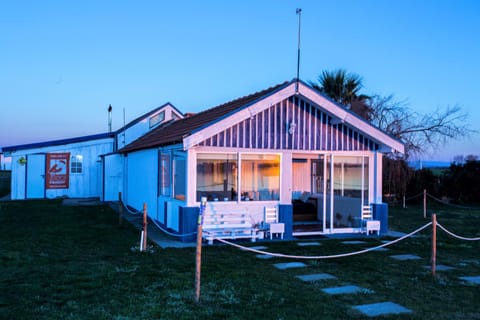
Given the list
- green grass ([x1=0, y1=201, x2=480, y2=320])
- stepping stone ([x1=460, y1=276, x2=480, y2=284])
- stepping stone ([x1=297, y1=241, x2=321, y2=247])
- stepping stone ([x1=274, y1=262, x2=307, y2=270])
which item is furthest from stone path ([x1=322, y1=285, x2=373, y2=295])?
stepping stone ([x1=297, y1=241, x2=321, y2=247])

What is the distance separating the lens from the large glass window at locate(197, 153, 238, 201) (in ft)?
37.1

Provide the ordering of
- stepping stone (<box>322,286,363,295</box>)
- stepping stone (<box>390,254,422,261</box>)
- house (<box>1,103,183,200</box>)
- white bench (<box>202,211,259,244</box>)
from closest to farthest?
stepping stone (<box>322,286,363,295</box>)
stepping stone (<box>390,254,422,261</box>)
white bench (<box>202,211,259,244</box>)
house (<box>1,103,183,200</box>)

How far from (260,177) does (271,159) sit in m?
0.55

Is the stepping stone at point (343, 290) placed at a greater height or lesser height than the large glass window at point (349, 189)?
lesser

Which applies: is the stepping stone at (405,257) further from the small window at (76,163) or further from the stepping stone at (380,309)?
the small window at (76,163)

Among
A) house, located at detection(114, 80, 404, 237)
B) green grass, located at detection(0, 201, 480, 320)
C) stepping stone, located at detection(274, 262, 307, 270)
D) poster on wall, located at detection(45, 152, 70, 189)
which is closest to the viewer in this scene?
green grass, located at detection(0, 201, 480, 320)

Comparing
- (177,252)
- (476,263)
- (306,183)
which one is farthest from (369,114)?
(177,252)

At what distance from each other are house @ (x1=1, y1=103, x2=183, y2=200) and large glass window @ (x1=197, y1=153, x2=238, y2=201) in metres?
12.4

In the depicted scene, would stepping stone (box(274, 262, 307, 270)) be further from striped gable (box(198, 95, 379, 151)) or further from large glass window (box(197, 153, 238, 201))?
striped gable (box(198, 95, 379, 151))

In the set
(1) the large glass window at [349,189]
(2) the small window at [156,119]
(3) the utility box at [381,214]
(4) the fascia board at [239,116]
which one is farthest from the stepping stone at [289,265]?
(2) the small window at [156,119]

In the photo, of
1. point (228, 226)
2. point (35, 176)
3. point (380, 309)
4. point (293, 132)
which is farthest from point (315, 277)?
point (35, 176)

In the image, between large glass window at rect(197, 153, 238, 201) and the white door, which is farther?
the white door

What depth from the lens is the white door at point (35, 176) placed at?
23.4m

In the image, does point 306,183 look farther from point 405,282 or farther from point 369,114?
point 405,282
